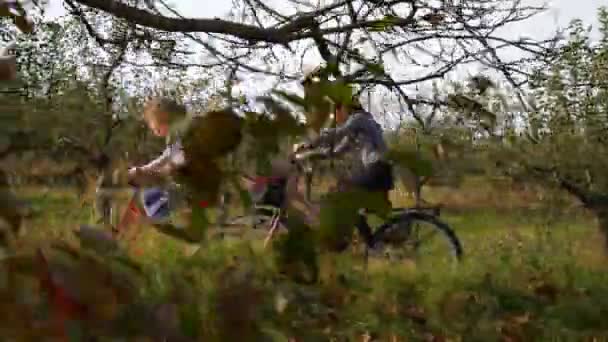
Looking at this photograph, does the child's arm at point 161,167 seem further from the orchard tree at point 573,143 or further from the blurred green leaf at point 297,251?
the orchard tree at point 573,143

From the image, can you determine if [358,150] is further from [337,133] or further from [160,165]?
[160,165]

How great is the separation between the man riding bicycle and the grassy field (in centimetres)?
5

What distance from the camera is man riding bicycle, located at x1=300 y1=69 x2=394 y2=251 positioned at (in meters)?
0.82

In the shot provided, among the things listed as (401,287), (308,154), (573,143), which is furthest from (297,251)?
(573,143)

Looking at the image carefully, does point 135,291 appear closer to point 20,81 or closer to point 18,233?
point 18,233

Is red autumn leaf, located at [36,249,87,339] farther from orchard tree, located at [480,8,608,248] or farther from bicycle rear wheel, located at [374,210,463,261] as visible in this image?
orchard tree, located at [480,8,608,248]

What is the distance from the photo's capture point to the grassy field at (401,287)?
78cm

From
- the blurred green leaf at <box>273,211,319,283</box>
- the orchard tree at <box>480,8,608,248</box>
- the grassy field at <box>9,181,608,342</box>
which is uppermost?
the orchard tree at <box>480,8,608,248</box>

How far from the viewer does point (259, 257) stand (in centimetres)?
95

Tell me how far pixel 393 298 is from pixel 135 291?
137 inches

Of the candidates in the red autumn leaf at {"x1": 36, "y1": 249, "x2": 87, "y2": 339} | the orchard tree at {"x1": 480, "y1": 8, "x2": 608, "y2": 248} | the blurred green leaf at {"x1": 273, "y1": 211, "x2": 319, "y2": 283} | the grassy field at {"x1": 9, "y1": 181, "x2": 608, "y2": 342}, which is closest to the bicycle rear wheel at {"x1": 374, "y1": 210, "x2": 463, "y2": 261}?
the grassy field at {"x1": 9, "y1": 181, "x2": 608, "y2": 342}

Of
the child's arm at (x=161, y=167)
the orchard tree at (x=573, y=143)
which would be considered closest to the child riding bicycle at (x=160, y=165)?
the child's arm at (x=161, y=167)

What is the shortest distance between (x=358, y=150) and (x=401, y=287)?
356 cm

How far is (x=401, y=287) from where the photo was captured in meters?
4.46
